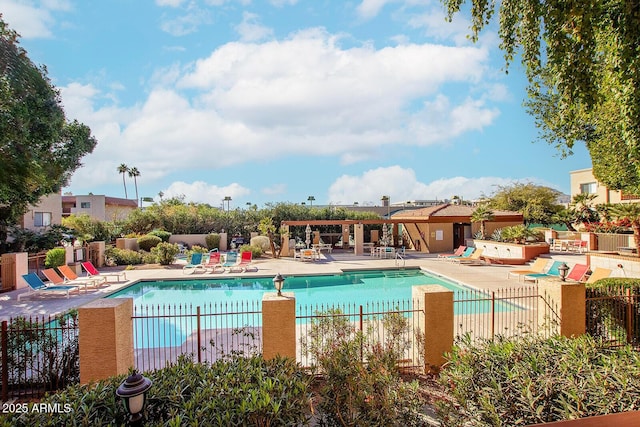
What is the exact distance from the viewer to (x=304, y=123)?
61.4ft

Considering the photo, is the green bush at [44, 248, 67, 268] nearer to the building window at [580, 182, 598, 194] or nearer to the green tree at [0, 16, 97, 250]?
the green tree at [0, 16, 97, 250]

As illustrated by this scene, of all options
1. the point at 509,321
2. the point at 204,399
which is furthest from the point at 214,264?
the point at 204,399

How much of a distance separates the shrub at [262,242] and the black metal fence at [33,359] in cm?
1900

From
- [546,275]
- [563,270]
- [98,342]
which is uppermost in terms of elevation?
[563,270]

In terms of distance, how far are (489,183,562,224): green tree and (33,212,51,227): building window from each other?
36584 mm

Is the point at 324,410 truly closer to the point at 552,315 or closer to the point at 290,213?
the point at 552,315

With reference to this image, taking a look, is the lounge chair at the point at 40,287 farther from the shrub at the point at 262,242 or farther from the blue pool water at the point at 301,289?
the shrub at the point at 262,242

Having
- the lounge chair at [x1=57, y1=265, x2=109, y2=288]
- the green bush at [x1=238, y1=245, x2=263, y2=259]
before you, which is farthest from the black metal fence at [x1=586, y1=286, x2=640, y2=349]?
the green bush at [x1=238, y1=245, x2=263, y2=259]

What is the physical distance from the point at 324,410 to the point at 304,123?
1643 cm

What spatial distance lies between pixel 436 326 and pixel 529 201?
31.3 metres

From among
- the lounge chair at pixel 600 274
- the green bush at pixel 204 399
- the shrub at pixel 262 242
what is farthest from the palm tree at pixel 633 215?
the shrub at pixel 262 242

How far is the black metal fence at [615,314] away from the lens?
7461 mm

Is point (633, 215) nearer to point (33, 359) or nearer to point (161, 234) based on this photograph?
point (33, 359)

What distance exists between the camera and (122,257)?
20484 mm
